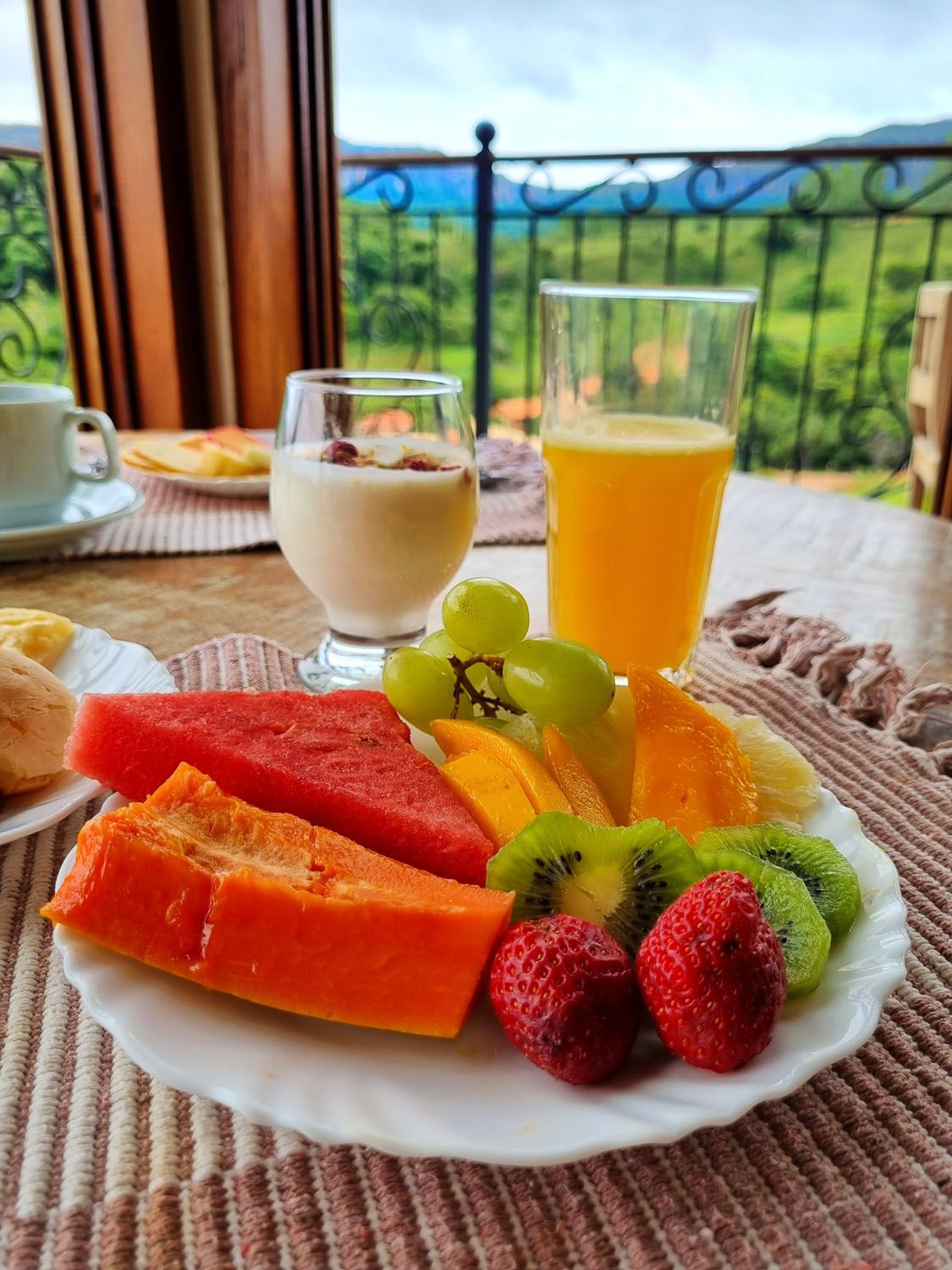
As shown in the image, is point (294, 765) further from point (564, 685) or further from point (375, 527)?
point (375, 527)

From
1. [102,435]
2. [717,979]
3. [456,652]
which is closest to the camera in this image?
[717,979]

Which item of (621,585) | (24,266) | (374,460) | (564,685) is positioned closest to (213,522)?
(374,460)

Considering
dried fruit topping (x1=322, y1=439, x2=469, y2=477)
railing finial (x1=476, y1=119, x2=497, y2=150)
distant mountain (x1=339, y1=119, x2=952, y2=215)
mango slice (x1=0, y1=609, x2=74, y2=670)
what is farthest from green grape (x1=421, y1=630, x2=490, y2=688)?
railing finial (x1=476, y1=119, x2=497, y2=150)

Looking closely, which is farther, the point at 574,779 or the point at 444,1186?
the point at 574,779

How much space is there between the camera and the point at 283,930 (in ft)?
1.37

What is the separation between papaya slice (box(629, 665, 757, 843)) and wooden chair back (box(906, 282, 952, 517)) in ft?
6.59

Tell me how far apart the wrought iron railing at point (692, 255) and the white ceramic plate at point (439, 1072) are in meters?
2.36

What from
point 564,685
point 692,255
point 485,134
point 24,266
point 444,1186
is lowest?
point 444,1186

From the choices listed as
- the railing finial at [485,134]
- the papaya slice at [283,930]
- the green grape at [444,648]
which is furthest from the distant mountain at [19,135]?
the papaya slice at [283,930]

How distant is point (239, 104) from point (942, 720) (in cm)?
242

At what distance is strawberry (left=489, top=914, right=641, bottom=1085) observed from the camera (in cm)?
37

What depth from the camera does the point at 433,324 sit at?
4340mm

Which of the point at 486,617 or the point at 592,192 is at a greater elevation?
the point at 592,192

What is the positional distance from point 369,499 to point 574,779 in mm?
392
